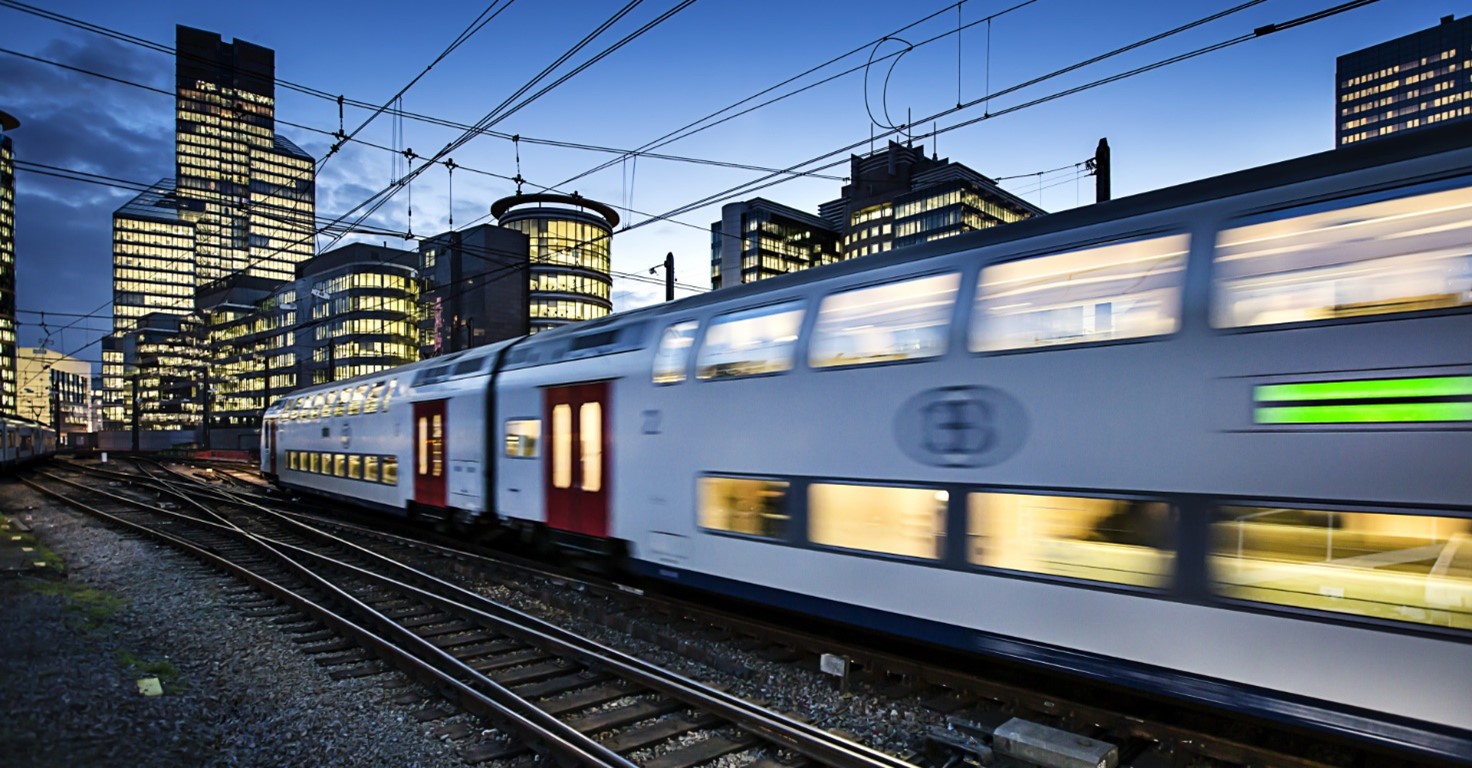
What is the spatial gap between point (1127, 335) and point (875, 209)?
418ft

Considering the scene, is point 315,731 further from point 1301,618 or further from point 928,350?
point 1301,618

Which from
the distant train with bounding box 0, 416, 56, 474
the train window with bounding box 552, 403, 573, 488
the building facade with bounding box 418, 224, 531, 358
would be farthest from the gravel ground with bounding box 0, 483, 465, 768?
the building facade with bounding box 418, 224, 531, 358

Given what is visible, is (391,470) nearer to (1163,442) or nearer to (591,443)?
(591,443)

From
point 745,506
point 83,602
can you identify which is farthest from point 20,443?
point 745,506

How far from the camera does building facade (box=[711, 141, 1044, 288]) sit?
113 m

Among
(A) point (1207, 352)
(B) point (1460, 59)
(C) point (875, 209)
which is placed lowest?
(A) point (1207, 352)

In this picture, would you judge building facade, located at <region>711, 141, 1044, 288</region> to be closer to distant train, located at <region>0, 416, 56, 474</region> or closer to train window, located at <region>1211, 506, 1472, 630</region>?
distant train, located at <region>0, 416, 56, 474</region>

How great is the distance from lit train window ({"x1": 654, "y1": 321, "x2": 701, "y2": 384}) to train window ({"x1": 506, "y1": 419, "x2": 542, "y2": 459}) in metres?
3.54

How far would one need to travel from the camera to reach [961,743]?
18.7 ft

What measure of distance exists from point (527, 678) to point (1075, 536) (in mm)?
5423

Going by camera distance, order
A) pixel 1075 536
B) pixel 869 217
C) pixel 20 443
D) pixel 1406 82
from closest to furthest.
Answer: pixel 1075 536 < pixel 20 443 < pixel 869 217 < pixel 1406 82

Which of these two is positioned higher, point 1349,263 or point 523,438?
point 1349,263

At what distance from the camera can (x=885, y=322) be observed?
7.34 m

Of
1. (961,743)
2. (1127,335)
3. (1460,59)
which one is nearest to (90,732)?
(961,743)
